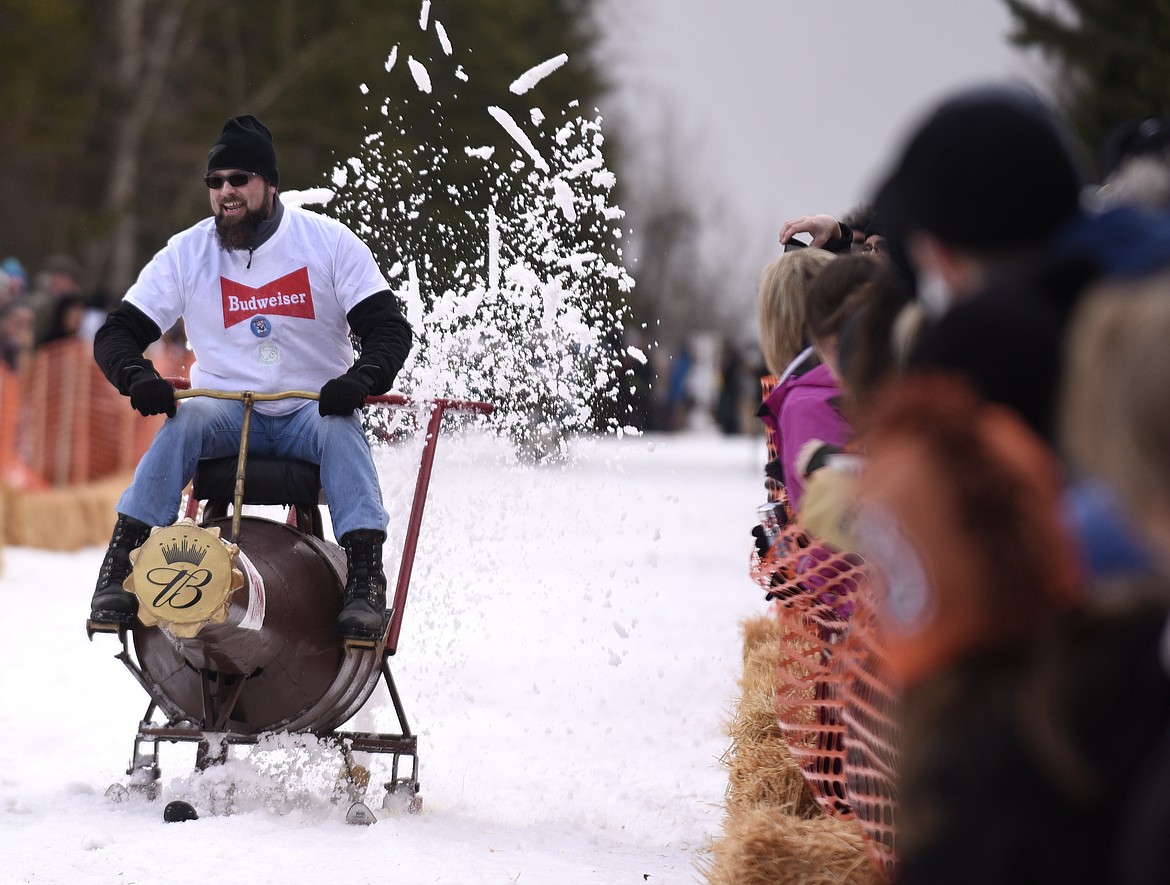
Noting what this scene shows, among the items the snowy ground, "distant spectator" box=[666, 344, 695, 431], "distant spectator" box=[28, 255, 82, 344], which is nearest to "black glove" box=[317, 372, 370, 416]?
the snowy ground

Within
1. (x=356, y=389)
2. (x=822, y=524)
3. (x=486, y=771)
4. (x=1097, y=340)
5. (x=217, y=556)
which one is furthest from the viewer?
(x=486, y=771)

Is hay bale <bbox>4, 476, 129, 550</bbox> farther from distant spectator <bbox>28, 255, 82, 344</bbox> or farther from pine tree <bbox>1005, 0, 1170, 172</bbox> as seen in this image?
pine tree <bbox>1005, 0, 1170, 172</bbox>

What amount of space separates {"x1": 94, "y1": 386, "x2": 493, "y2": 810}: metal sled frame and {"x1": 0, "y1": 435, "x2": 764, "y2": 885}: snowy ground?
9 centimetres

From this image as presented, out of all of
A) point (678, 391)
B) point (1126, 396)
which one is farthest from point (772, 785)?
point (678, 391)

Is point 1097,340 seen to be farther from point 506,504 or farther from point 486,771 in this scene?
point 506,504

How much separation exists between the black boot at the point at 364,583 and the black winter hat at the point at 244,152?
1.27 meters

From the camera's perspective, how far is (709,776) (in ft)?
19.6

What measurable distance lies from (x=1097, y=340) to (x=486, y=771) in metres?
4.44

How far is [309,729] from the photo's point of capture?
506 centimetres

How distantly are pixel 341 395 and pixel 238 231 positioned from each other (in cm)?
77

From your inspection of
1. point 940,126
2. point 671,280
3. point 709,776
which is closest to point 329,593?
point 709,776

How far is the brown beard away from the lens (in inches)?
210

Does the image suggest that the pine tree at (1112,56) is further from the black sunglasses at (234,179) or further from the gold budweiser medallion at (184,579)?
the gold budweiser medallion at (184,579)

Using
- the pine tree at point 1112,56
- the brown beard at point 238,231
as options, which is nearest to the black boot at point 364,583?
the brown beard at point 238,231
